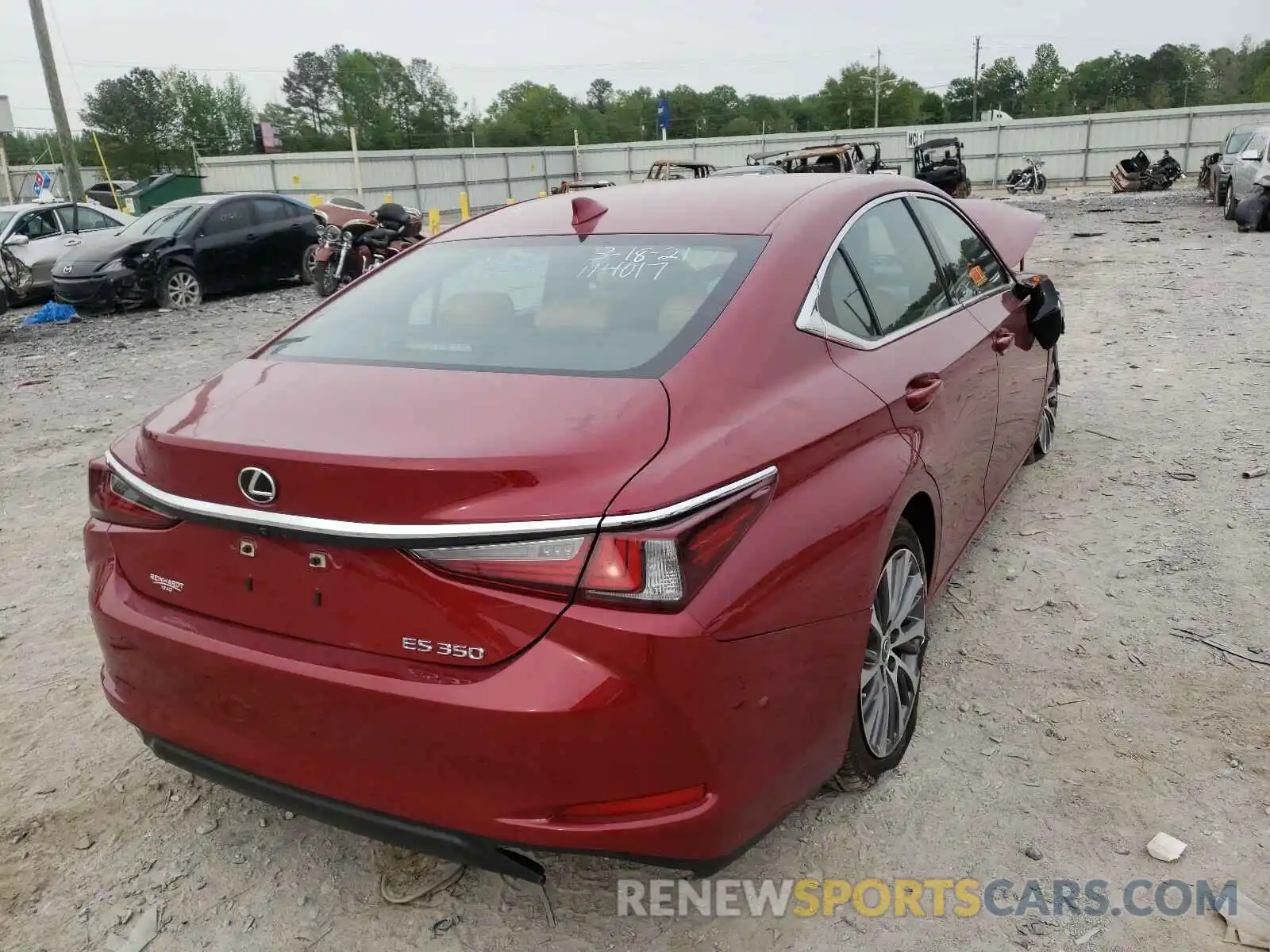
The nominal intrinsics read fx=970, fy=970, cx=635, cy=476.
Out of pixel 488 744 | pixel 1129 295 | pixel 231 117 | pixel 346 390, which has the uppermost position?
pixel 231 117

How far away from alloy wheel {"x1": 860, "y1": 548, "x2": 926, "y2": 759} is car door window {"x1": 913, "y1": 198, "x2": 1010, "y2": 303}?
1.26 m

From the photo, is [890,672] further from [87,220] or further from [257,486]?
[87,220]

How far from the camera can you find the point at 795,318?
2.44 m

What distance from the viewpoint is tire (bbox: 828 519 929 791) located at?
2.51 metres

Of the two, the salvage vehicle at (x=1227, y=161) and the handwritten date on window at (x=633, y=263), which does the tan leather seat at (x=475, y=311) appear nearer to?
the handwritten date on window at (x=633, y=263)

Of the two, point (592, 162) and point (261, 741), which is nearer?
point (261, 741)

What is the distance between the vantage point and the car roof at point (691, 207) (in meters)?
2.79

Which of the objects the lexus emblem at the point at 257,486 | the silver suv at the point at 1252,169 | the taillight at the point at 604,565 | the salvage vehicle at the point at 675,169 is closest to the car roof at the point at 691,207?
the taillight at the point at 604,565

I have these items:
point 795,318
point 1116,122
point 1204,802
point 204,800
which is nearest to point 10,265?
point 204,800

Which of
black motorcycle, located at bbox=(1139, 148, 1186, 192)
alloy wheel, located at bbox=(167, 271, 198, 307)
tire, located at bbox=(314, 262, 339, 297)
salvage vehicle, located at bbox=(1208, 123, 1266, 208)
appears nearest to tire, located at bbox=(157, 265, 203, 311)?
alloy wheel, located at bbox=(167, 271, 198, 307)

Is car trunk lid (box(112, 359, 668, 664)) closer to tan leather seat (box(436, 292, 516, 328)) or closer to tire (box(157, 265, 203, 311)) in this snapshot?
tan leather seat (box(436, 292, 516, 328))

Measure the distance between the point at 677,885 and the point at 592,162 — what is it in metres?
43.4

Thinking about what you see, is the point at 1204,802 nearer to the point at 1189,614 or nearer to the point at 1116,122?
the point at 1189,614

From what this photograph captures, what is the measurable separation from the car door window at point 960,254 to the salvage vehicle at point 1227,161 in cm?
1712
